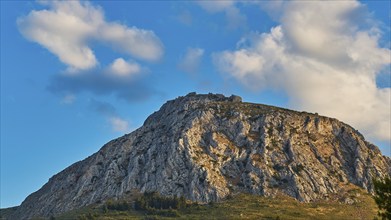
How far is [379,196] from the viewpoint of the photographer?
69688mm

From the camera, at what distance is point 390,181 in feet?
225

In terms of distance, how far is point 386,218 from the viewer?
69.2 metres

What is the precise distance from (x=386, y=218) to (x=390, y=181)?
5931 mm

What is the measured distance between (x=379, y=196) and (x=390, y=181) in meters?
3.02

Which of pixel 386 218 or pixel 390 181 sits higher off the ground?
pixel 390 181

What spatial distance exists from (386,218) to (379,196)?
11.5 feet
